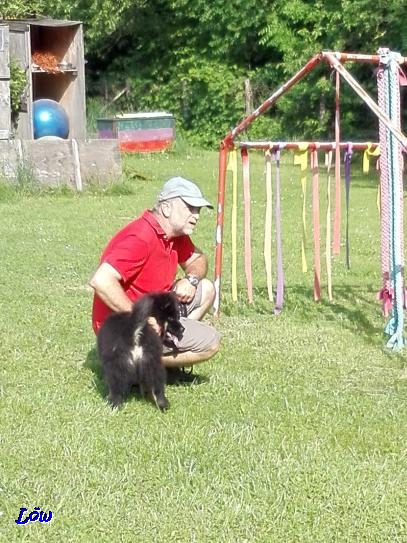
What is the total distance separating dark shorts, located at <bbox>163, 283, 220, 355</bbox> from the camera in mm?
6141

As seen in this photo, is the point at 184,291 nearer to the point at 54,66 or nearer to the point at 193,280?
the point at 193,280

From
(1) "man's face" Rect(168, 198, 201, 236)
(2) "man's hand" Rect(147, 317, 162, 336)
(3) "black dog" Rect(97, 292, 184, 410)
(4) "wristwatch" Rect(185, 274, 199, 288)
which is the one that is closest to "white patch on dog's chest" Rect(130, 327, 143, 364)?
(3) "black dog" Rect(97, 292, 184, 410)

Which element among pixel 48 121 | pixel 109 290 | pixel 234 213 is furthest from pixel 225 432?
pixel 48 121

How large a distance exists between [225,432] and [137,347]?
0.64m

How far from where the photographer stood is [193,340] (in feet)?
20.3

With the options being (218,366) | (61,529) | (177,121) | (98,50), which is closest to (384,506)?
(61,529)

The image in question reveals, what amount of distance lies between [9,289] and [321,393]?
Result: 4087 mm

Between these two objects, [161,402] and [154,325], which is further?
[161,402]

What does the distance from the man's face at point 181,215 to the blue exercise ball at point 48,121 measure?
15.7 metres

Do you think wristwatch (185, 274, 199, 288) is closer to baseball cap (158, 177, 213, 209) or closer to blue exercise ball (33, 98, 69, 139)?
baseball cap (158, 177, 213, 209)

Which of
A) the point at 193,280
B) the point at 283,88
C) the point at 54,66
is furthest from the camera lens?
the point at 54,66

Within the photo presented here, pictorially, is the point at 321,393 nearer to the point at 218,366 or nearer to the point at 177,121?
the point at 218,366

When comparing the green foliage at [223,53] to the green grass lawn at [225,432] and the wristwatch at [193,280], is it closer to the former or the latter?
the green grass lawn at [225,432]

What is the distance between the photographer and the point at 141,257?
236 inches
